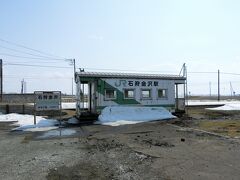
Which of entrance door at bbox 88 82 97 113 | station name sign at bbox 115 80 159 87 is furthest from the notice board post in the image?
station name sign at bbox 115 80 159 87

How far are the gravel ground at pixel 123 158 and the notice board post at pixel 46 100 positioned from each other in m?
7.91

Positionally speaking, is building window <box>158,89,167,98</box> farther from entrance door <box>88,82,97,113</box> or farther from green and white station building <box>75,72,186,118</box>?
entrance door <box>88,82,97,113</box>

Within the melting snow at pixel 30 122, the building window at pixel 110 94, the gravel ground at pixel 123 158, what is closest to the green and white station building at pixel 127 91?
the building window at pixel 110 94

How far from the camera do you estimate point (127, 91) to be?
28.1m

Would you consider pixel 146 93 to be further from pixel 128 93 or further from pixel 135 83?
pixel 128 93

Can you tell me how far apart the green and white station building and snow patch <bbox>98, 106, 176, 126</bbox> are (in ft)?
1.78

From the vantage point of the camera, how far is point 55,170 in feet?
28.1

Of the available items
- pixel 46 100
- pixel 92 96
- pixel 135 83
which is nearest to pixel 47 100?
pixel 46 100

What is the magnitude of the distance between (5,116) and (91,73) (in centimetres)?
790

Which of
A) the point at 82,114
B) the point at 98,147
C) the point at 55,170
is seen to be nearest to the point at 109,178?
the point at 55,170

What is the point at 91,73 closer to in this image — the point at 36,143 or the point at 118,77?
the point at 118,77

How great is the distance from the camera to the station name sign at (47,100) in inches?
872

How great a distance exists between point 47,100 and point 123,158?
13433 mm

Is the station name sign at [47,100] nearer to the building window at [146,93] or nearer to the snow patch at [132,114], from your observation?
the snow patch at [132,114]
